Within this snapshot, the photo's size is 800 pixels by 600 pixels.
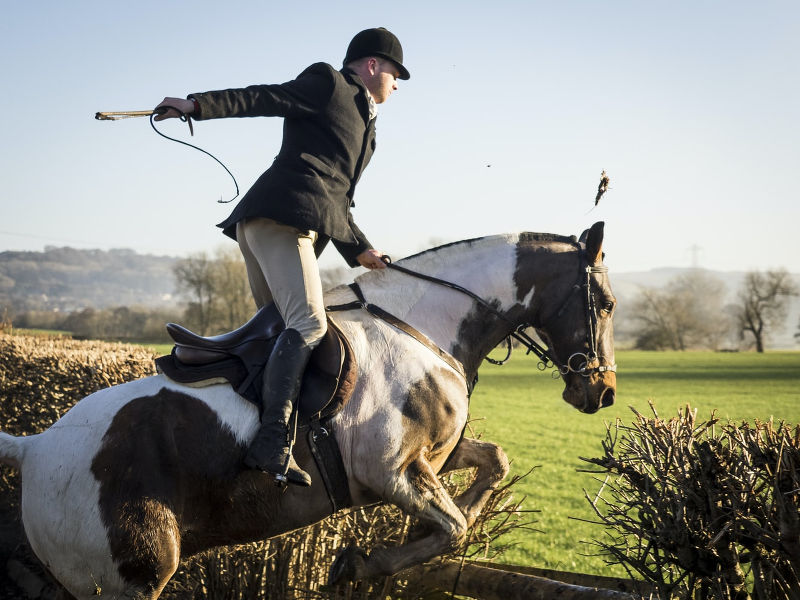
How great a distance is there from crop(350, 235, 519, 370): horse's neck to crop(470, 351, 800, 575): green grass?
0.98 meters

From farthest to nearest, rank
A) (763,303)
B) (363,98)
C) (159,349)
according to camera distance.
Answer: (763,303), (159,349), (363,98)

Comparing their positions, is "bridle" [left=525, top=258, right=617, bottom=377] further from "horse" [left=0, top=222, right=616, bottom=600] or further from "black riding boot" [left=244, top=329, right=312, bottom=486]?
"black riding boot" [left=244, top=329, right=312, bottom=486]

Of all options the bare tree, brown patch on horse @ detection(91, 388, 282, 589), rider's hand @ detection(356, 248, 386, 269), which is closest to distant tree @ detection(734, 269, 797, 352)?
the bare tree

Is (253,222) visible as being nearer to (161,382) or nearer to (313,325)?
(313,325)

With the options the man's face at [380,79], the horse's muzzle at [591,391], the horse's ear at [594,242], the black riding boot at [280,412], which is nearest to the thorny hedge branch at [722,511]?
the horse's muzzle at [591,391]

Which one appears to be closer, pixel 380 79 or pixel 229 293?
pixel 380 79

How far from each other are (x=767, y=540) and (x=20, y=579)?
6.69m

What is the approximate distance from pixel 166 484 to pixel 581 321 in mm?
2471

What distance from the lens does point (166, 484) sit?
3.51 m

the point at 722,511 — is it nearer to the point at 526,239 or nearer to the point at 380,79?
the point at 526,239

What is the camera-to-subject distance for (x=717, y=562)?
323 cm

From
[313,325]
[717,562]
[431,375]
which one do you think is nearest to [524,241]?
[431,375]

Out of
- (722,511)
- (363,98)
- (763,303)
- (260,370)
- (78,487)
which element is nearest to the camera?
(722,511)

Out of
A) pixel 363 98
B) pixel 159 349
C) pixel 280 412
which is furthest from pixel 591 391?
pixel 159 349
